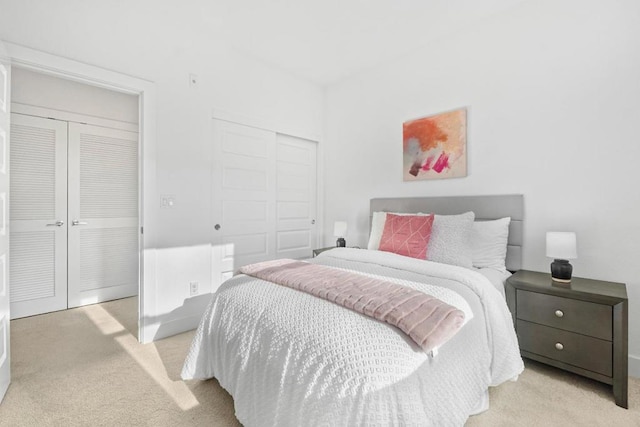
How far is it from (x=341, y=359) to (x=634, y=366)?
2257 millimetres

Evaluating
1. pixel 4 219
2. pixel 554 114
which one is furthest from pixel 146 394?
pixel 554 114

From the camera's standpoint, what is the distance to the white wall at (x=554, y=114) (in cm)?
200

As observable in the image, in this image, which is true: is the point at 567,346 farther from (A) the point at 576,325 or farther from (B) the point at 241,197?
(B) the point at 241,197

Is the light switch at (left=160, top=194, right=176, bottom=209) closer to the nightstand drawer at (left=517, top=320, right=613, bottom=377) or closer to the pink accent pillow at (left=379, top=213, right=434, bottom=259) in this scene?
the pink accent pillow at (left=379, top=213, right=434, bottom=259)

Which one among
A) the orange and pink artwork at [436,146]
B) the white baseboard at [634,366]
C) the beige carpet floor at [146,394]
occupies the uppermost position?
the orange and pink artwork at [436,146]

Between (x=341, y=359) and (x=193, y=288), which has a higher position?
(x=341, y=359)

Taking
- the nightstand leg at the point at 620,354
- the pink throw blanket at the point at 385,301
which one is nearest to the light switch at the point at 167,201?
the pink throw blanket at the point at 385,301

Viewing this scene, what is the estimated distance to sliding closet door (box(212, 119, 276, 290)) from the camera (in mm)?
2986

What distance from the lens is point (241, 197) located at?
3.19m

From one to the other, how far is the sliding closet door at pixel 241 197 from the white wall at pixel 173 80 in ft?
0.44

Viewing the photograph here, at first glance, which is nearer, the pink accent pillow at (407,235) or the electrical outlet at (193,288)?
the pink accent pillow at (407,235)

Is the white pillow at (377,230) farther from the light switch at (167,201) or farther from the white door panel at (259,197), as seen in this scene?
the light switch at (167,201)

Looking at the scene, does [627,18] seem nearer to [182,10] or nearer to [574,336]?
[574,336]

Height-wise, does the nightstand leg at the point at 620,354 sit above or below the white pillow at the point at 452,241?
below
